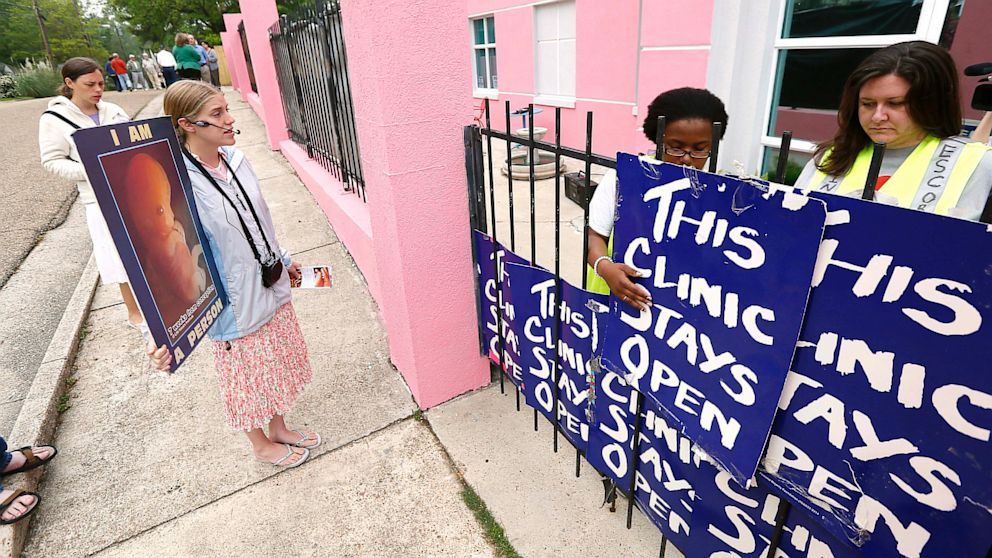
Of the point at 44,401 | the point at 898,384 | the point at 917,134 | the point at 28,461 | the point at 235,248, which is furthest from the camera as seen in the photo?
the point at 44,401

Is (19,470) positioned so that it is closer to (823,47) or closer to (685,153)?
(685,153)

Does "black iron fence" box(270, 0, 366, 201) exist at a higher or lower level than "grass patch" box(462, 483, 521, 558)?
higher

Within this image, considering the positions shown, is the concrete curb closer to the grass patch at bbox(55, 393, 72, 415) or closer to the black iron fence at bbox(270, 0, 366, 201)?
the grass patch at bbox(55, 393, 72, 415)

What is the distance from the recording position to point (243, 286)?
2127mm

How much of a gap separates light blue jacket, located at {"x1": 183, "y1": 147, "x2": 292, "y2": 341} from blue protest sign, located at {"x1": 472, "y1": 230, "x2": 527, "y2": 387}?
980 millimetres

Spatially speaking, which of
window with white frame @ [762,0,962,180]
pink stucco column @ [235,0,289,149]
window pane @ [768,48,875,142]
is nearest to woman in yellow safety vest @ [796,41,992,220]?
window with white frame @ [762,0,962,180]

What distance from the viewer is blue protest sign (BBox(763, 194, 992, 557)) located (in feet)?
3.13

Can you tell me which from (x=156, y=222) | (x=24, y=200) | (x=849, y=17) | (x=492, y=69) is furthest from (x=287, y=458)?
(x=492, y=69)

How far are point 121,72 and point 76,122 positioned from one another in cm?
3007

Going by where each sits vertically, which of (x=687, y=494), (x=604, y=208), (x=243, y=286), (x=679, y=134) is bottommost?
(x=687, y=494)

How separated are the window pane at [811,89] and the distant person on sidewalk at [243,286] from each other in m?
4.01

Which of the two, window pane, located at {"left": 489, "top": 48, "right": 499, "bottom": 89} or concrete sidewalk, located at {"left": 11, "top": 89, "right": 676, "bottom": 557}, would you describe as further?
window pane, located at {"left": 489, "top": 48, "right": 499, "bottom": 89}

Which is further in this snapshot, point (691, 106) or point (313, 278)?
point (313, 278)

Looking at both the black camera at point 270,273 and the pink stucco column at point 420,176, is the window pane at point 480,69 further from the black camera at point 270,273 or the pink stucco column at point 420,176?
the black camera at point 270,273
